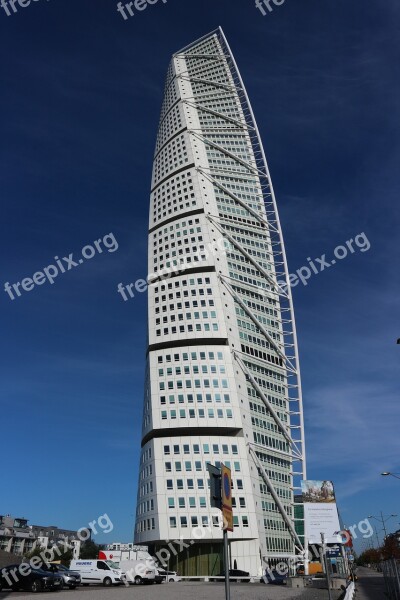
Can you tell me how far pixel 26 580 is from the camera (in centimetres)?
3098

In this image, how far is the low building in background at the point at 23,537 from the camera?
151 meters

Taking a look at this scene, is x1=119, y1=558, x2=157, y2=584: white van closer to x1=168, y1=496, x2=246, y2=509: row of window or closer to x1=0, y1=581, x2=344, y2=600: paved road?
x1=0, y1=581, x2=344, y2=600: paved road

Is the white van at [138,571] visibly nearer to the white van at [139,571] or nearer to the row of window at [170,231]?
the white van at [139,571]

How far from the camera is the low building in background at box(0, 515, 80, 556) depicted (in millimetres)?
151250

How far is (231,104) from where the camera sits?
150500 millimetres

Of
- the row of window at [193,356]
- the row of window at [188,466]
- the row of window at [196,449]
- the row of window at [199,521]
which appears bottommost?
the row of window at [199,521]

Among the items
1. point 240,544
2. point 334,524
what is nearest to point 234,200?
point 240,544

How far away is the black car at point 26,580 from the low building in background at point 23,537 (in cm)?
12343

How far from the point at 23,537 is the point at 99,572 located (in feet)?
447

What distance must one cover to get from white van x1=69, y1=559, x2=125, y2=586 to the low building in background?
362ft

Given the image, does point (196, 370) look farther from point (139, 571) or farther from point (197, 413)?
point (139, 571)

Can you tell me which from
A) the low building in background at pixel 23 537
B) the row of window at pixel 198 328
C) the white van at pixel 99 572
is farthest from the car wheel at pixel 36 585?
the low building in background at pixel 23 537

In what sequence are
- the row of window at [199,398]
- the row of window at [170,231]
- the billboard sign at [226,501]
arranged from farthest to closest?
the row of window at [170,231] < the row of window at [199,398] < the billboard sign at [226,501]

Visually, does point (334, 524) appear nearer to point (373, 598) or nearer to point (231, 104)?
point (373, 598)
